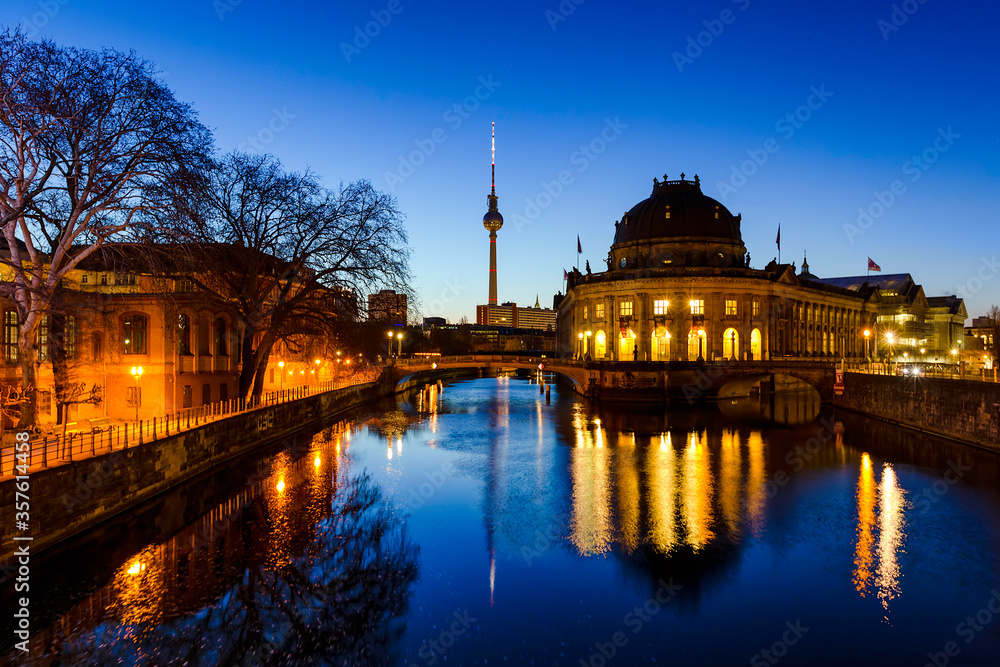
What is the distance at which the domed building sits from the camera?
75000mm

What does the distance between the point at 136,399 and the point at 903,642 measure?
120ft

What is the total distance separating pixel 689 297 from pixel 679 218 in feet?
46.2

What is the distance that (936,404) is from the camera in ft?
125

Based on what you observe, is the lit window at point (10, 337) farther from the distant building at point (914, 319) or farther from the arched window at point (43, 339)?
the distant building at point (914, 319)

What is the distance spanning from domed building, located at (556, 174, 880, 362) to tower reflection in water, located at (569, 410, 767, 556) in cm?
3232

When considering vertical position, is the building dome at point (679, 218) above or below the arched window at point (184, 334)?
above

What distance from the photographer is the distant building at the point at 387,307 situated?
115 feet

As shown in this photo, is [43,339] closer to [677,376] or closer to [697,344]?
[677,376]

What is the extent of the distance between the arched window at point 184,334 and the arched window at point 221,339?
2722mm

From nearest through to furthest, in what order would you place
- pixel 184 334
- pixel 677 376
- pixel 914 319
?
pixel 184 334 < pixel 677 376 < pixel 914 319

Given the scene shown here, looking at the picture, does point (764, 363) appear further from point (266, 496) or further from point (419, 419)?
point (266, 496)

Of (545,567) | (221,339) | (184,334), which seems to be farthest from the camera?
(221,339)

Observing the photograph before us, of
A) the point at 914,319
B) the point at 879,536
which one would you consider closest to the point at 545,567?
the point at 879,536

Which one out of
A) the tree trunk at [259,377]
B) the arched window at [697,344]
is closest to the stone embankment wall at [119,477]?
the tree trunk at [259,377]
